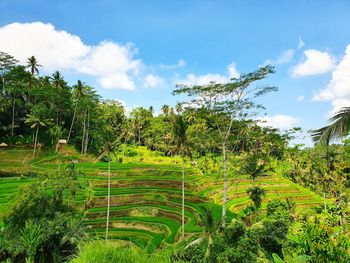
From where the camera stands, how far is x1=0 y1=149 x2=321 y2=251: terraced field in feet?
79.7

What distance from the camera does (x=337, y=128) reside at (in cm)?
435

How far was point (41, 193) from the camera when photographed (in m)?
19.5

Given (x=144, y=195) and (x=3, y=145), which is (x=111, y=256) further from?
(x=3, y=145)

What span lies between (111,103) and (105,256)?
238ft

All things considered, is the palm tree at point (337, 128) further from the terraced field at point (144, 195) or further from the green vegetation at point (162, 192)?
the terraced field at point (144, 195)

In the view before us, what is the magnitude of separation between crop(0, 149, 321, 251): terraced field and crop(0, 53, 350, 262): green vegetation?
13 cm

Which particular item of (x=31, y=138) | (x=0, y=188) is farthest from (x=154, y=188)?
(x=31, y=138)

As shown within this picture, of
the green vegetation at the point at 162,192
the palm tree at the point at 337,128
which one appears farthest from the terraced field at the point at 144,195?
the palm tree at the point at 337,128

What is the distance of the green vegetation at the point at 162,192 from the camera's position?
27.0 ft

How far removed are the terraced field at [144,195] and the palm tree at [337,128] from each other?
16.6 m

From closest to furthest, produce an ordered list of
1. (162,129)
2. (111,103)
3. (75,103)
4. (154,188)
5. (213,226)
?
(213,226), (154,188), (75,103), (162,129), (111,103)

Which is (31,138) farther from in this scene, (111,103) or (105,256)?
(105,256)

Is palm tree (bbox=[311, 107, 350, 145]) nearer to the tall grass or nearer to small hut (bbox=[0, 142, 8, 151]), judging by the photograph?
the tall grass

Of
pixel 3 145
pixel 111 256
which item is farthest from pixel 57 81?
pixel 111 256
